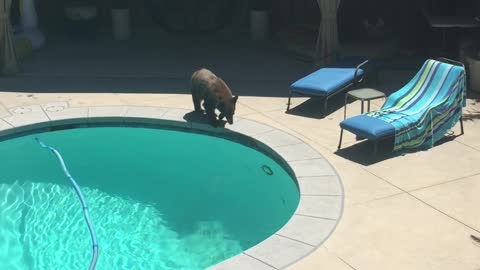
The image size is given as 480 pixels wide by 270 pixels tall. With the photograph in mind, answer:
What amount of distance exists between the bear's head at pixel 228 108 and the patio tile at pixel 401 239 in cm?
313

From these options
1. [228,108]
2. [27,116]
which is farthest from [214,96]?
[27,116]

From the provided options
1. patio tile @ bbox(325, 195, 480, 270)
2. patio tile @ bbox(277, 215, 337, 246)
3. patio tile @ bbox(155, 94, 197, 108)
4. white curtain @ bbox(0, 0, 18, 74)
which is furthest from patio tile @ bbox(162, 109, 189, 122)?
white curtain @ bbox(0, 0, 18, 74)

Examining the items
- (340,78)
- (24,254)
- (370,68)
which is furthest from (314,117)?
(24,254)

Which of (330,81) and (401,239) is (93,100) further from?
(401,239)

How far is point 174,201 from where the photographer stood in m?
8.84

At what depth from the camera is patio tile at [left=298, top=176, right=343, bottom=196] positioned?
7.71 metres

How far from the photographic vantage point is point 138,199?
8.88 metres

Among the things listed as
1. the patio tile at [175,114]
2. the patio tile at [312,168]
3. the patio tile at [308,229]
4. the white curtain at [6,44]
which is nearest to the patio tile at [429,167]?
the patio tile at [312,168]

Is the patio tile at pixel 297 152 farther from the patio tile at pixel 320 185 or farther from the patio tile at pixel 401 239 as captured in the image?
the patio tile at pixel 401 239

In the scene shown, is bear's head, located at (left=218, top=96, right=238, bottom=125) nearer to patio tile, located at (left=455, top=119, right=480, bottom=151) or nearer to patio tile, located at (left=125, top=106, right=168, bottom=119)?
patio tile, located at (left=125, top=106, right=168, bottom=119)

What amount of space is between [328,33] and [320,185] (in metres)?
5.71

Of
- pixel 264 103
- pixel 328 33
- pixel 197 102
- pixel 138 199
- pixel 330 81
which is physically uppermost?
pixel 328 33

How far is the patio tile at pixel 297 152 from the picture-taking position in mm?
8789

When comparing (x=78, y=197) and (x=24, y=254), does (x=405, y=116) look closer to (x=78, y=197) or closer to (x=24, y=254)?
(x=78, y=197)
